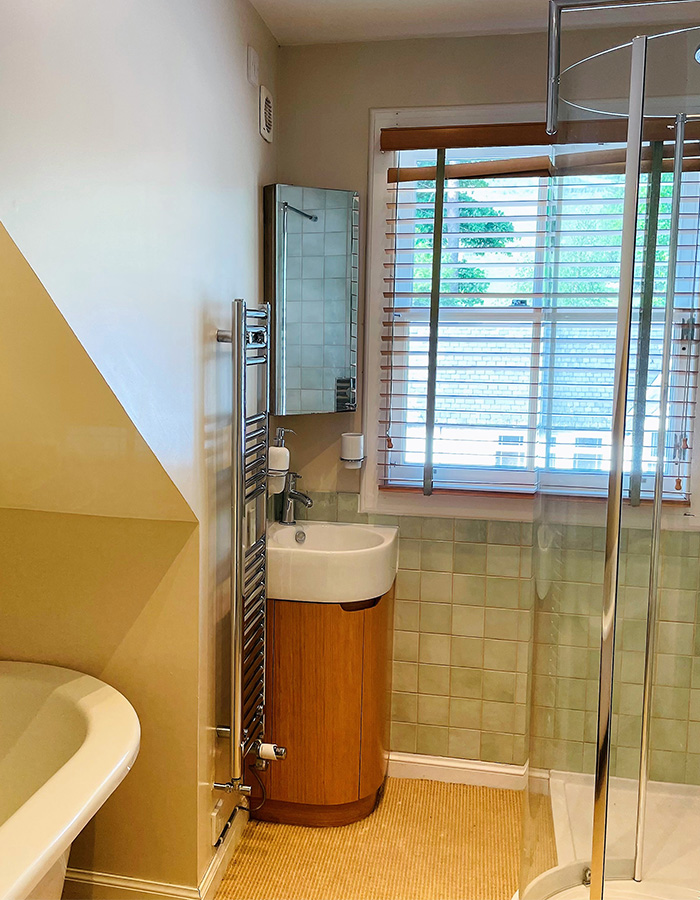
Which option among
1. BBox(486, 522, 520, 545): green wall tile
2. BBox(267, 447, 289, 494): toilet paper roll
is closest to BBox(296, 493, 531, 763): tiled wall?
BBox(486, 522, 520, 545): green wall tile

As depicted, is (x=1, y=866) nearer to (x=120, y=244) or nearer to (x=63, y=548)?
(x=63, y=548)

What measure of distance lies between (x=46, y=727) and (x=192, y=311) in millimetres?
1123

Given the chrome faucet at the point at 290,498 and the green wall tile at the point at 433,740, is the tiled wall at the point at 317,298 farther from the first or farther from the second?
the green wall tile at the point at 433,740

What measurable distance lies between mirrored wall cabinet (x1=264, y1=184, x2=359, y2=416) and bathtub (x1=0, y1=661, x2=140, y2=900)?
1072mm

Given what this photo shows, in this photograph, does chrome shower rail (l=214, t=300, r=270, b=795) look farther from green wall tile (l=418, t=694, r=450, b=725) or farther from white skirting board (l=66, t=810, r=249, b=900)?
green wall tile (l=418, t=694, r=450, b=725)

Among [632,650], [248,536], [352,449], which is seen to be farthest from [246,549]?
[632,650]

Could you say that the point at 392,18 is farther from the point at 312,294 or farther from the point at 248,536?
the point at 248,536

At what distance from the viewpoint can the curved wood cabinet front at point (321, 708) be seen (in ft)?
8.26

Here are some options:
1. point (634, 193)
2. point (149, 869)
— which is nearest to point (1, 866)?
point (149, 869)

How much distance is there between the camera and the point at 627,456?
1503 millimetres

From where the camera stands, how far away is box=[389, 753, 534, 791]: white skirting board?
9.36 feet

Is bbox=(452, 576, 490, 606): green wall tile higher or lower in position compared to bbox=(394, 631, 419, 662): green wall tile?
higher

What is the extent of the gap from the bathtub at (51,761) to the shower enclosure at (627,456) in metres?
0.98

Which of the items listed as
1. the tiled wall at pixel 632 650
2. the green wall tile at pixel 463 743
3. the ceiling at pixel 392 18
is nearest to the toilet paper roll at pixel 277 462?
the tiled wall at pixel 632 650
